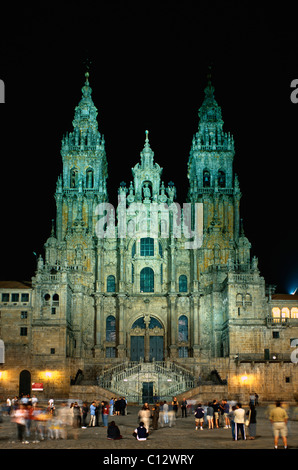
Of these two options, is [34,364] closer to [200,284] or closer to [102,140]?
[200,284]

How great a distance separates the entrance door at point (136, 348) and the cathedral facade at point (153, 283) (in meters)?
0.11

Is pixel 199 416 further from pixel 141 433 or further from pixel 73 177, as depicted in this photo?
pixel 73 177

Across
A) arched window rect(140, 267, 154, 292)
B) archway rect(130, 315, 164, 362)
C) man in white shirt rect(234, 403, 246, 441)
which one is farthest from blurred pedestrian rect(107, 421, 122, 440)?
arched window rect(140, 267, 154, 292)

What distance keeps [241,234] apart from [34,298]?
24162 millimetres

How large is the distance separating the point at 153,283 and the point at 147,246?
4.21 meters

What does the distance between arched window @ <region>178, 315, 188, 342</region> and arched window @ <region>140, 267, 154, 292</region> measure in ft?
15.4

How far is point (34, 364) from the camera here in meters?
63.8

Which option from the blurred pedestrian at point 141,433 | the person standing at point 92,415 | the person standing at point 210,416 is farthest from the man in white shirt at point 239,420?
the person standing at point 92,415

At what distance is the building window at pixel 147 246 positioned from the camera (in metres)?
74.2

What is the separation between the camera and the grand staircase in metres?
59.9

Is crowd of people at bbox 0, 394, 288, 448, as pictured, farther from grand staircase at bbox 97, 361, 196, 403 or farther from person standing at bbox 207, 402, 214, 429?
grand staircase at bbox 97, 361, 196, 403

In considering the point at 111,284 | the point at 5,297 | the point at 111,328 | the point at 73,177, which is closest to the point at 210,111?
the point at 73,177
